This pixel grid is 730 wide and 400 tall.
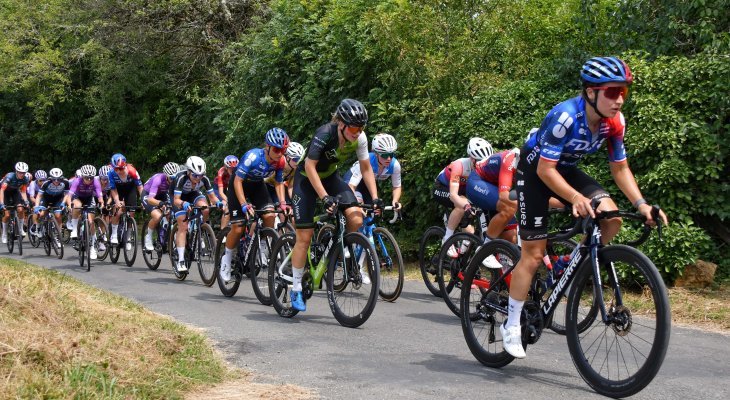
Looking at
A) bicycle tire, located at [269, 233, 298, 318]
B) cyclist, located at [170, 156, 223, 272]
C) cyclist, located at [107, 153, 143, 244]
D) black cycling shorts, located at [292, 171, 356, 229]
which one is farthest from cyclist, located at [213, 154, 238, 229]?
black cycling shorts, located at [292, 171, 356, 229]

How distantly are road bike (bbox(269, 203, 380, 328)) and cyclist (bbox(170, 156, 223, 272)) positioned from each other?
4.06 meters

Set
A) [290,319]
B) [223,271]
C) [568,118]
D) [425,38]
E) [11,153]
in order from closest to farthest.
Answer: [568,118] < [290,319] < [223,271] < [425,38] < [11,153]

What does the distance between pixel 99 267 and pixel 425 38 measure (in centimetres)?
758

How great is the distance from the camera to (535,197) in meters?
5.34

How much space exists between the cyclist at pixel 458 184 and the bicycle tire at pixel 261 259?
2.15m

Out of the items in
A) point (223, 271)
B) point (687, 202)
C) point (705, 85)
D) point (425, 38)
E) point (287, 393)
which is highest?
point (425, 38)

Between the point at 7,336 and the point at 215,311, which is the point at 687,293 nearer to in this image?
the point at 215,311

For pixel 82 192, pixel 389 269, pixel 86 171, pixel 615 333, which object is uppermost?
pixel 86 171

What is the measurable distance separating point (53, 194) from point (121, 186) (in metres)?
4.03

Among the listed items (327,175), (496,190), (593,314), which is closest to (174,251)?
(327,175)

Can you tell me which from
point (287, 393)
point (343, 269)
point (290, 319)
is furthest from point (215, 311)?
point (287, 393)

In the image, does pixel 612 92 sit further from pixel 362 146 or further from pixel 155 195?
pixel 155 195

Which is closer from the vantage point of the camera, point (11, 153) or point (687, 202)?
point (687, 202)

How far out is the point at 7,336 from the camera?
4996 mm
